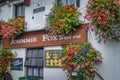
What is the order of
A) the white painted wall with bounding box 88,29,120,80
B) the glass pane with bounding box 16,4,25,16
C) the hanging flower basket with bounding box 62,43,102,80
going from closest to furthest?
1. the white painted wall with bounding box 88,29,120,80
2. the hanging flower basket with bounding box 62,43,102,80
3. the glass pane with bounding box 16,4,25,16

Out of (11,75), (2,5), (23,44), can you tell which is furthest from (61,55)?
(2,5)

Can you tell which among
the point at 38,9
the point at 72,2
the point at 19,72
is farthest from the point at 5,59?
the point at 72,2

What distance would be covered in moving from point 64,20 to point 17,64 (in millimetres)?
4308

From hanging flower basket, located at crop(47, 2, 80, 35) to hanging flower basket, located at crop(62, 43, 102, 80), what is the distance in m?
0.94

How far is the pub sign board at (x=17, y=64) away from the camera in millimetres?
15438

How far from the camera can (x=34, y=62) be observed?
14766mm

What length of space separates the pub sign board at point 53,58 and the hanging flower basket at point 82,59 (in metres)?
1.20

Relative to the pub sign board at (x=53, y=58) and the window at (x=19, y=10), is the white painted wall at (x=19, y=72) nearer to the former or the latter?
the pub sign board at (x=53, y=58)

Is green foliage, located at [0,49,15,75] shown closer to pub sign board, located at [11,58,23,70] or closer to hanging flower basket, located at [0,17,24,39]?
pub sign board, located at [11,58,23,70]

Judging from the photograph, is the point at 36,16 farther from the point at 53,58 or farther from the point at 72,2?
the point at 53,58

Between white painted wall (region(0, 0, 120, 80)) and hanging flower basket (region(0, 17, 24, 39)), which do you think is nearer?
white painted wall (region(0, 0, 120, 80))

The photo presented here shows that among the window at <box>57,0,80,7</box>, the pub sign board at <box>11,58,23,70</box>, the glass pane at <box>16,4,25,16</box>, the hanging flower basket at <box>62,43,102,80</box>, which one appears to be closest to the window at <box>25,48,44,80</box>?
the pub sign board at <box>11,58,23,70</box>

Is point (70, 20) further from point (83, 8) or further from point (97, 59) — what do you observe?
point (97, 59)

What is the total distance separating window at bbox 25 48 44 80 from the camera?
14.5 meters
